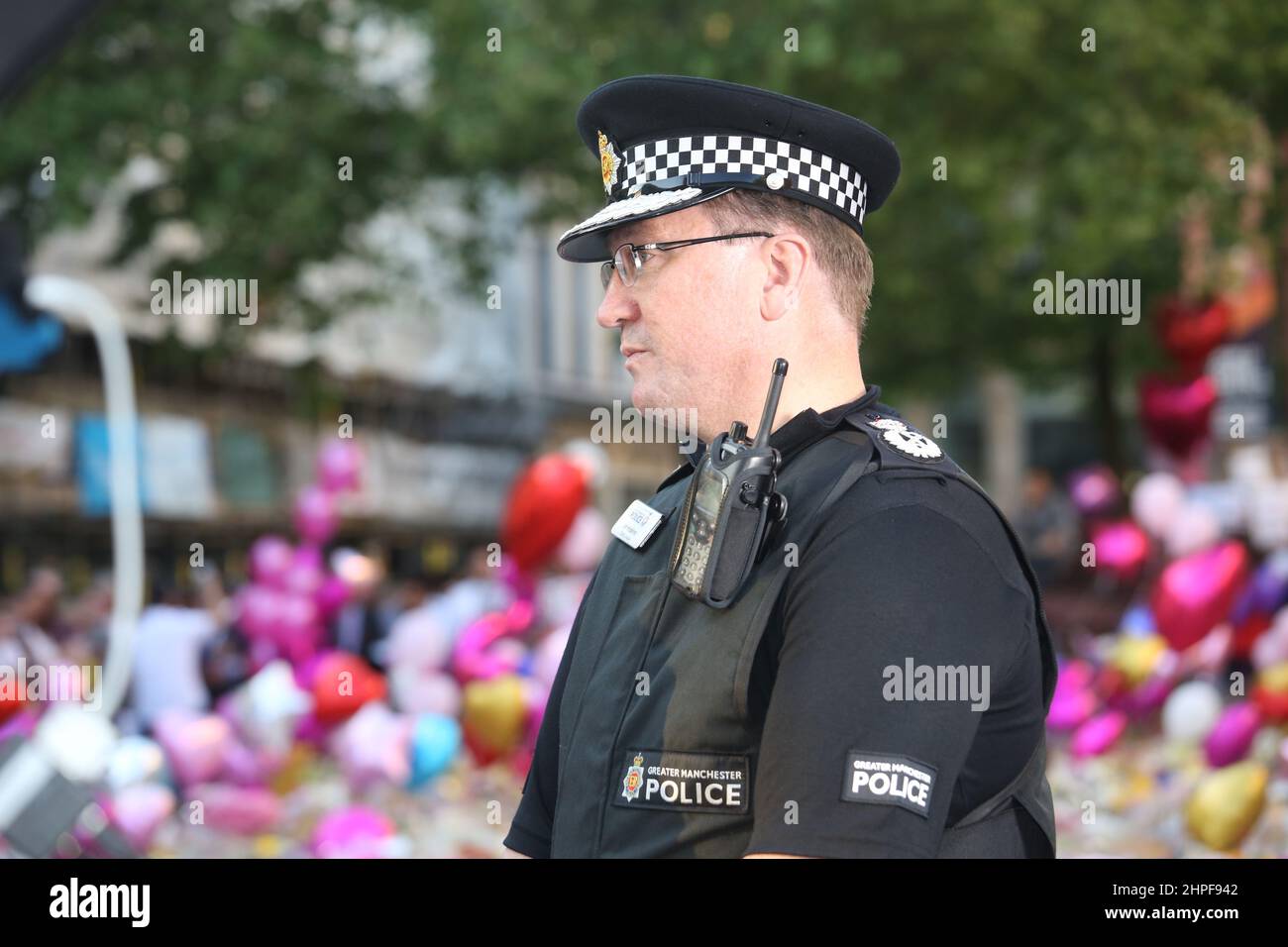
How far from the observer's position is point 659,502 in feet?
7.29

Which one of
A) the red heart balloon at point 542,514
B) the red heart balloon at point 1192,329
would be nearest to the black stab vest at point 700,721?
the red heart balloon at point 542,514

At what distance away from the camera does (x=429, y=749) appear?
6.48 meters

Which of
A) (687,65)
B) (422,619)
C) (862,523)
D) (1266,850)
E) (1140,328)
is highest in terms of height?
(687,65)

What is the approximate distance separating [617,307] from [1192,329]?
10.7 meters

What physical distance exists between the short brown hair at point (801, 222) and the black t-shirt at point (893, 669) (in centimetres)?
30

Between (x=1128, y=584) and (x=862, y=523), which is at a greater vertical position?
(x=862, y=523)

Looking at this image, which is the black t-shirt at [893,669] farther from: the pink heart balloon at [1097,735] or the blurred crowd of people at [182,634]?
the pink heart balloon at [1097,735]

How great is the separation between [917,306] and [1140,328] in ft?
8.90

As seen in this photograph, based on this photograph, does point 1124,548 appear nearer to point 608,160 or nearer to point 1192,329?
point 1192,329

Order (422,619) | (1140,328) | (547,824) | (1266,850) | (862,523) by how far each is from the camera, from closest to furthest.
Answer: (862,523) < (547,824) < (1266,850) < (422,619) < (1140,328)

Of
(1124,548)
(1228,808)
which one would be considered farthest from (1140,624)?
(1228,808)

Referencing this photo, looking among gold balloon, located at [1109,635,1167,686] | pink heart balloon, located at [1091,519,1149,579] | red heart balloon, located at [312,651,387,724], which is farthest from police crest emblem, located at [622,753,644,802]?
pink heart balloon, located at [1091,519,1149,579]
